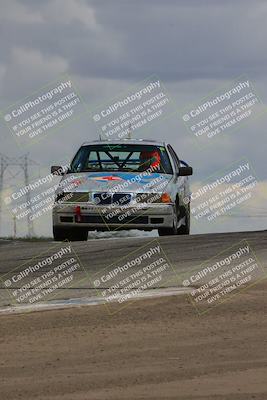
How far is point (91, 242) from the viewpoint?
20.4m

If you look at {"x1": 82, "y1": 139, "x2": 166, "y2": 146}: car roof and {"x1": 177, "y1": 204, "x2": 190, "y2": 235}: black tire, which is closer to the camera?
{"x1": 82, "y1": 139, "x2": 166, "y2": 146}: car roof

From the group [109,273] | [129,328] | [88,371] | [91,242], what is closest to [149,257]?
[109,273]

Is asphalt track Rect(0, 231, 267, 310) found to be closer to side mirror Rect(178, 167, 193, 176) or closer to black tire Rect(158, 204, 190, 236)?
black tire Rect(158, 204, 190, 236)

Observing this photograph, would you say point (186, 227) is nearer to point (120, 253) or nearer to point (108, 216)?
point (108, 216)

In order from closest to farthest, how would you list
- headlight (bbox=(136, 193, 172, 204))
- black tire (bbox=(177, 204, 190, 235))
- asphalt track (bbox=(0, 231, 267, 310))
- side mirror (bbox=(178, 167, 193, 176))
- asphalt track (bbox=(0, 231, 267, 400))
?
asphalt track (bbox=(0, 231, 267, 400)) < asphalt track (bbox=(0, 231, 267, 310)) < headlight (bbox=(136, 193, 172, 204)) < side mirror (bbox=(178, 167, 193, 176)) < black tire (bbox=(177, 204, 190, 235))

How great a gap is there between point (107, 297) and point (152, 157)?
815 cm

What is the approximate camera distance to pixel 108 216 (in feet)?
66.3

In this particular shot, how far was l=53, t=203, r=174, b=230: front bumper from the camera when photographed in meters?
20.2

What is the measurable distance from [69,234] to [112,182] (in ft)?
4.25

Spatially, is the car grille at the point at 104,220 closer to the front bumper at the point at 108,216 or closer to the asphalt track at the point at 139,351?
the front bumper at the point at 108,216

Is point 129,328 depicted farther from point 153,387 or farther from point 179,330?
point 153,387

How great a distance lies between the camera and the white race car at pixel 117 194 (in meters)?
20.2

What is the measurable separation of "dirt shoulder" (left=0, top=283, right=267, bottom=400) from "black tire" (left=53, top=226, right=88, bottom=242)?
7.52 metres

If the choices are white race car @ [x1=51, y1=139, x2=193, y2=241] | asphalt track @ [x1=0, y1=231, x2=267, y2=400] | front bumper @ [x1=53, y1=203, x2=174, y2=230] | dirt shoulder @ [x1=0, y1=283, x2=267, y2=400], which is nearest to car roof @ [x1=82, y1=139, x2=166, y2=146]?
white race car @ [x1=51, y1=139, x2=193, y2=241]
